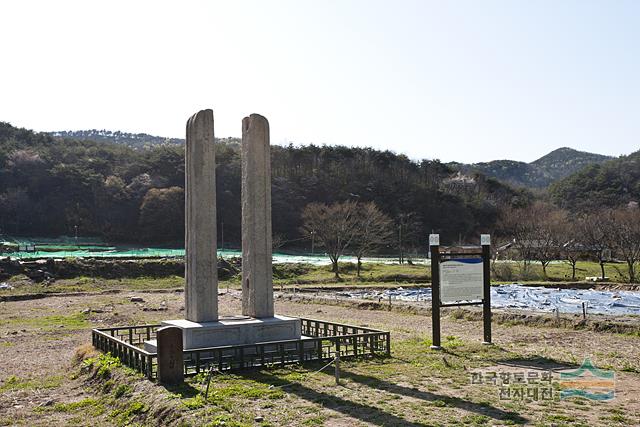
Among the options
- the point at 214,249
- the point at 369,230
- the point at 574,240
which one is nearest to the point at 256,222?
the point at 214,249

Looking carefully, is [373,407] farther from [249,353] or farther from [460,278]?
[460,278]

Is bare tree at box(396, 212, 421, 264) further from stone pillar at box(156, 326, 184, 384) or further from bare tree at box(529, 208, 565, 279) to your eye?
stone pillar at box(156, 326, 184, 384)

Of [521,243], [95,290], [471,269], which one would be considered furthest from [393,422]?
[521,243]

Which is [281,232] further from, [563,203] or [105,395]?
[105,395]

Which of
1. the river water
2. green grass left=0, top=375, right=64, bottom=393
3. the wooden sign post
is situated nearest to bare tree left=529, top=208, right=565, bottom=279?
the river water

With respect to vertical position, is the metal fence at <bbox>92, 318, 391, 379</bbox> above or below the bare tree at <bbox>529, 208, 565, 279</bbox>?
below

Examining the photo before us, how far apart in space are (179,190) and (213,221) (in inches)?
2588

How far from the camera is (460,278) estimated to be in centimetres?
1582

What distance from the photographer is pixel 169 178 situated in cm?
8656

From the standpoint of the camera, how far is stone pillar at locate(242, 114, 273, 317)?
1473cm

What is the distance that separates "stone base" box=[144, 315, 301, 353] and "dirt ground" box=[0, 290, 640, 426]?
6.16ft

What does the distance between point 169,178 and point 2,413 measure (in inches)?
3070

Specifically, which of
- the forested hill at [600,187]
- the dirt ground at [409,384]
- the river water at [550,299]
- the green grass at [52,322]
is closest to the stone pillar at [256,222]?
the dirt ground at [409,384]

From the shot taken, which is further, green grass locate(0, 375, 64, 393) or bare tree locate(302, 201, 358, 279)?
bare tree locate(302, 201, 358, 279)
